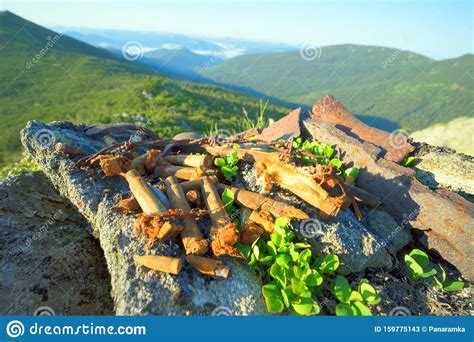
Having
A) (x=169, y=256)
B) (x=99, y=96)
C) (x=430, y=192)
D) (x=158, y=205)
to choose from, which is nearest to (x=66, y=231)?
(x=158, y=205)

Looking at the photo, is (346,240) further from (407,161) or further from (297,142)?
(407,161)

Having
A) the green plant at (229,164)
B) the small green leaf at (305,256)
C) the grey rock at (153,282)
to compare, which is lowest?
the grey rock at (153,282)

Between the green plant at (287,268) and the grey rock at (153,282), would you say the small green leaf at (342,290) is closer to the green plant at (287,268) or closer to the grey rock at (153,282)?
the green plant at (287,268)

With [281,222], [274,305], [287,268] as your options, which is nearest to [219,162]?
[281,222]

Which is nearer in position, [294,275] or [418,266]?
[294,275]

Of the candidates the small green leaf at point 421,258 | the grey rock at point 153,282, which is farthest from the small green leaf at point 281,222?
the small green leaf at point 421,258

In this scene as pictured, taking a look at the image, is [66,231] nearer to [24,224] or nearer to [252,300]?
[24,224]

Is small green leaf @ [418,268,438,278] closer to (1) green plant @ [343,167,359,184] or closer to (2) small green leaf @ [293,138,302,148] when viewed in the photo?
(1) green plant @ [343,167,359,184]
